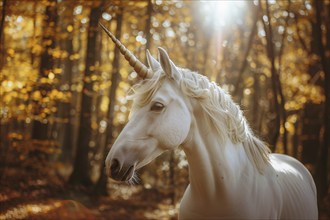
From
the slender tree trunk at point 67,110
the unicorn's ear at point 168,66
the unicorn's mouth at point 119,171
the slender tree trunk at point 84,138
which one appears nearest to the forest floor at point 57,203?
the slender tree trunk at point 84,138

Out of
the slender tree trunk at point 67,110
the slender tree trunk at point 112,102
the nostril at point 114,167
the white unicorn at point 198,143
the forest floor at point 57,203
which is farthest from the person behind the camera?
the slender tree trunk at point 67,110

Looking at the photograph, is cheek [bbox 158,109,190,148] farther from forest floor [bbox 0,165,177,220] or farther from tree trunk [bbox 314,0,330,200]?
tree trunk [bbox 314,0,330,200]

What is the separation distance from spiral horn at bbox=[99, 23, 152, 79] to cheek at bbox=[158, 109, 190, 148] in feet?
1.41

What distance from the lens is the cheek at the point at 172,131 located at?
2510mm

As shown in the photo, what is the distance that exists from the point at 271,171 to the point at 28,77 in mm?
5829

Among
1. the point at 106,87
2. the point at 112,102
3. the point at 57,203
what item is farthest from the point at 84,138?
the point at 57,203

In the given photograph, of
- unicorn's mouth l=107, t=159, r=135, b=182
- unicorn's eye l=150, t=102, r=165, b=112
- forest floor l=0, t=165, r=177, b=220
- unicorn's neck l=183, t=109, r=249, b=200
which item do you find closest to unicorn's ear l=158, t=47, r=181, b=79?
unicorn's eye l=150, t=102, r=165, b=112

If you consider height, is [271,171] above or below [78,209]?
above

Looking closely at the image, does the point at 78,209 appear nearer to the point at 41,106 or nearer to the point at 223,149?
the point at 41,106

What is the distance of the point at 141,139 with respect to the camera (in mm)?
2459

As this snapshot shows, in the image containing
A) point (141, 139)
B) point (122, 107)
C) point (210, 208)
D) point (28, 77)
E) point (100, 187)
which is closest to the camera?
point (141, 139)

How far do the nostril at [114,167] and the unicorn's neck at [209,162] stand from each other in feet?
2.10

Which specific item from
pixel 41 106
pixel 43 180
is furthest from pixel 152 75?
pixel 43 180

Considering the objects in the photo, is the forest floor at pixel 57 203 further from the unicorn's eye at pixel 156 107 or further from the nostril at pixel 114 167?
the unicorn's eye at pixel 156 107
